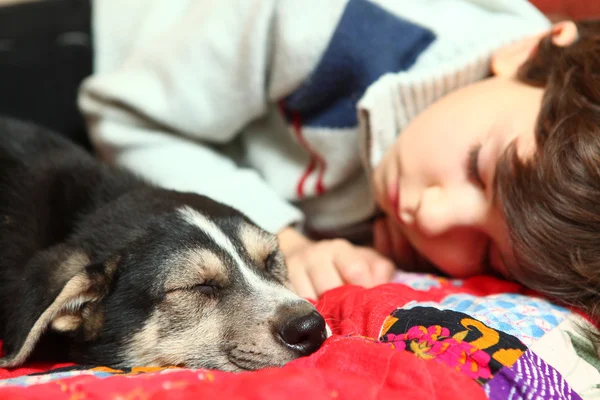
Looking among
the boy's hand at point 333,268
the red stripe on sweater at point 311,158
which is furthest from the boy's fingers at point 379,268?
the red stripe on sweater at point 311,158

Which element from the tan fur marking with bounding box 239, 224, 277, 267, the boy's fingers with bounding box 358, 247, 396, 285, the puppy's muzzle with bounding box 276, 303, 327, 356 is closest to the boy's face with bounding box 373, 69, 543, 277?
the boy's fingers with bounding box 358, 247, 396, 285

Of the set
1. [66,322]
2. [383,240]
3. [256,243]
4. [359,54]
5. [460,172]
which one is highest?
[359,54]

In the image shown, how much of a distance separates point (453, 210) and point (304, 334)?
642 millimetres

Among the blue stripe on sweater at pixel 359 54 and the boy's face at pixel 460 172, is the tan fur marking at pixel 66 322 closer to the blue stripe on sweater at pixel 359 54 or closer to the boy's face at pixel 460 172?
the boy's face at pixel 460 172

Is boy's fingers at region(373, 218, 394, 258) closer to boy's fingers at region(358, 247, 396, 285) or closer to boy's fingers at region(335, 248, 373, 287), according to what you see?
boy's fingers at region(358, 247, 396, 285)

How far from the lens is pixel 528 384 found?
1075 mm

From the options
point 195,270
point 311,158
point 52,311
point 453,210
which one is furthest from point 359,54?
point 52,311

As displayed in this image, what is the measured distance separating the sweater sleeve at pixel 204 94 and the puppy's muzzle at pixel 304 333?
3.08ft

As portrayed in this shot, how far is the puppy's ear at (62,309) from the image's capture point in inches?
51.6

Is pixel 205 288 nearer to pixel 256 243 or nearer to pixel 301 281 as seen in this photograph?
pixel 256 243

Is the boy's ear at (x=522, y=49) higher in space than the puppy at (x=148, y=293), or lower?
higher

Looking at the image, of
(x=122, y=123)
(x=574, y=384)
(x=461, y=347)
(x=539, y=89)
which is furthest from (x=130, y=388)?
(x=122, y=123)

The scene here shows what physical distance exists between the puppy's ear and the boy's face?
91cm

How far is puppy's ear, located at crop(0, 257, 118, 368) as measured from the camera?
4.30 ft
